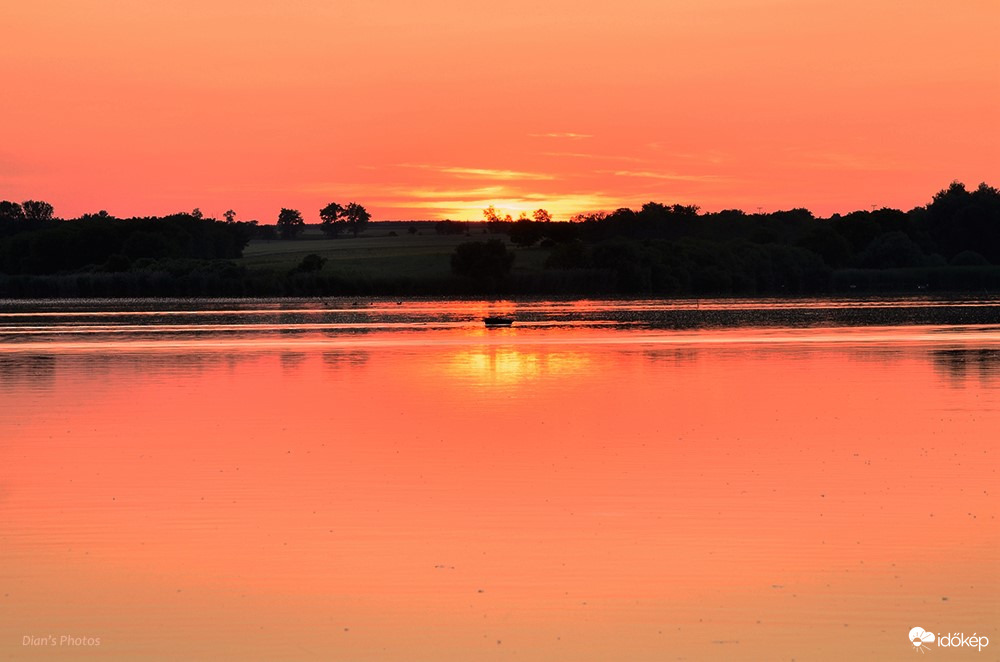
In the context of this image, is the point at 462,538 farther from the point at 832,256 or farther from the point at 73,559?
the point at 832,256

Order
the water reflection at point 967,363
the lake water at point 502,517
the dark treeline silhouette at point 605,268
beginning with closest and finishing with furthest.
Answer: the lake water at point 502,517 → the water reflection at point 967,363 → the dark treeline silhouette at point 605,268

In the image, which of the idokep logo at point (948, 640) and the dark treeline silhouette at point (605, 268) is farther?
the dark treeline silhouette at point (605, 268)

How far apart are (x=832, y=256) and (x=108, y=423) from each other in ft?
556

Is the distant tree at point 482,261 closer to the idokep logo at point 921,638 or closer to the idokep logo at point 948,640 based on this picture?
the idokep logo at point 921,638

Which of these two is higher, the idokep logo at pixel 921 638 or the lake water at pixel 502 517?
the lake water at pixel 502 517

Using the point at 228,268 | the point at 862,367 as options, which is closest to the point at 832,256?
the point at 228,268

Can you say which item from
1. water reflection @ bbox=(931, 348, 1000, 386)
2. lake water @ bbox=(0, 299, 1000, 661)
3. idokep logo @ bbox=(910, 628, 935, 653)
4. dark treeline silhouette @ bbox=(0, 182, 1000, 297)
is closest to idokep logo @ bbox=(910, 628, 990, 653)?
idokep logo @ bbox=(910, 628, 935, 653)

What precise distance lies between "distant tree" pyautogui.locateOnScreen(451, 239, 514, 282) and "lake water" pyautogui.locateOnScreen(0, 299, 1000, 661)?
12647cm

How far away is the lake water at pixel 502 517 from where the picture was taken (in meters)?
12.9

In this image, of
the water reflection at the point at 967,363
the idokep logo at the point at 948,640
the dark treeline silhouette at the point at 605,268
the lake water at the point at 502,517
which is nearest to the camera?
the idokep logo at the point at 948,640

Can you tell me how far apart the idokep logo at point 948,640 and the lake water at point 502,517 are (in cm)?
14

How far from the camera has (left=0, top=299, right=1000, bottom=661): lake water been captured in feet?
42.2

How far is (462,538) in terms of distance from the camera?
16375mm

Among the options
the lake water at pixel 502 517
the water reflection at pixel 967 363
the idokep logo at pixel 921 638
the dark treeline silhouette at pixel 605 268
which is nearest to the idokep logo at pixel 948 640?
the idokep logo at pixel 921 638
